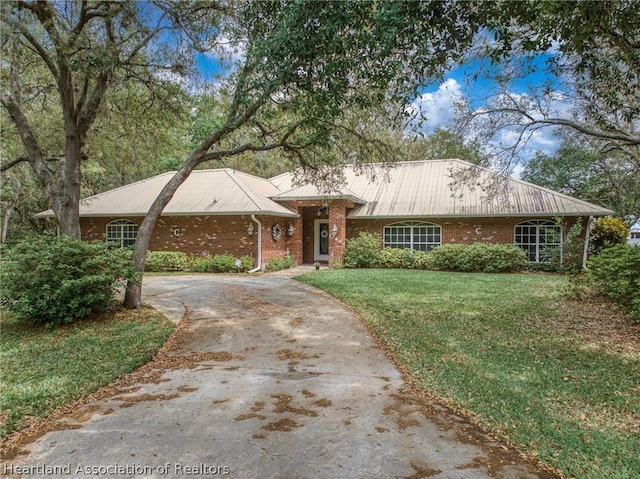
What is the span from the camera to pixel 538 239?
16219 mm

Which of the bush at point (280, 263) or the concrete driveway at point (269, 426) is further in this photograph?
the bush at point (280, 263)

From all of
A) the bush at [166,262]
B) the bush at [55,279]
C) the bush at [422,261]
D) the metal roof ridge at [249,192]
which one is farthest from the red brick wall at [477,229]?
the bush at [55,279]

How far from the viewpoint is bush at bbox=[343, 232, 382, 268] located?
55.6 feet

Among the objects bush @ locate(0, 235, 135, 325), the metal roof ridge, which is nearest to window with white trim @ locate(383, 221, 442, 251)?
the metal roof ridge

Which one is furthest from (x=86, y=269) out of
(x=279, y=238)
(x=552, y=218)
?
(x=552, y=218)

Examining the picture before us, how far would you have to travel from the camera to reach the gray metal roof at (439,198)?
15564mm

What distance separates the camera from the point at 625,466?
2.92 meters

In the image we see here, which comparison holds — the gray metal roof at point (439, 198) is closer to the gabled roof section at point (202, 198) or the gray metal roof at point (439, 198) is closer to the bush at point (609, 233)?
the bush at point (609, 233)

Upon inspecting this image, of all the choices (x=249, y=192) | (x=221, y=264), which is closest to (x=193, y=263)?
(x=221, y=264)

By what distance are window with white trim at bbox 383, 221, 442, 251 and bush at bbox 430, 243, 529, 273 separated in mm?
1564

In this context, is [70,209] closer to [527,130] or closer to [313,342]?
[313,342]

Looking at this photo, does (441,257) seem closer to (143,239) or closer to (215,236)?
(215,236)

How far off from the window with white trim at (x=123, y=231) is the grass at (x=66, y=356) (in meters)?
10.8

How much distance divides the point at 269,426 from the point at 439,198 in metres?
15.5
